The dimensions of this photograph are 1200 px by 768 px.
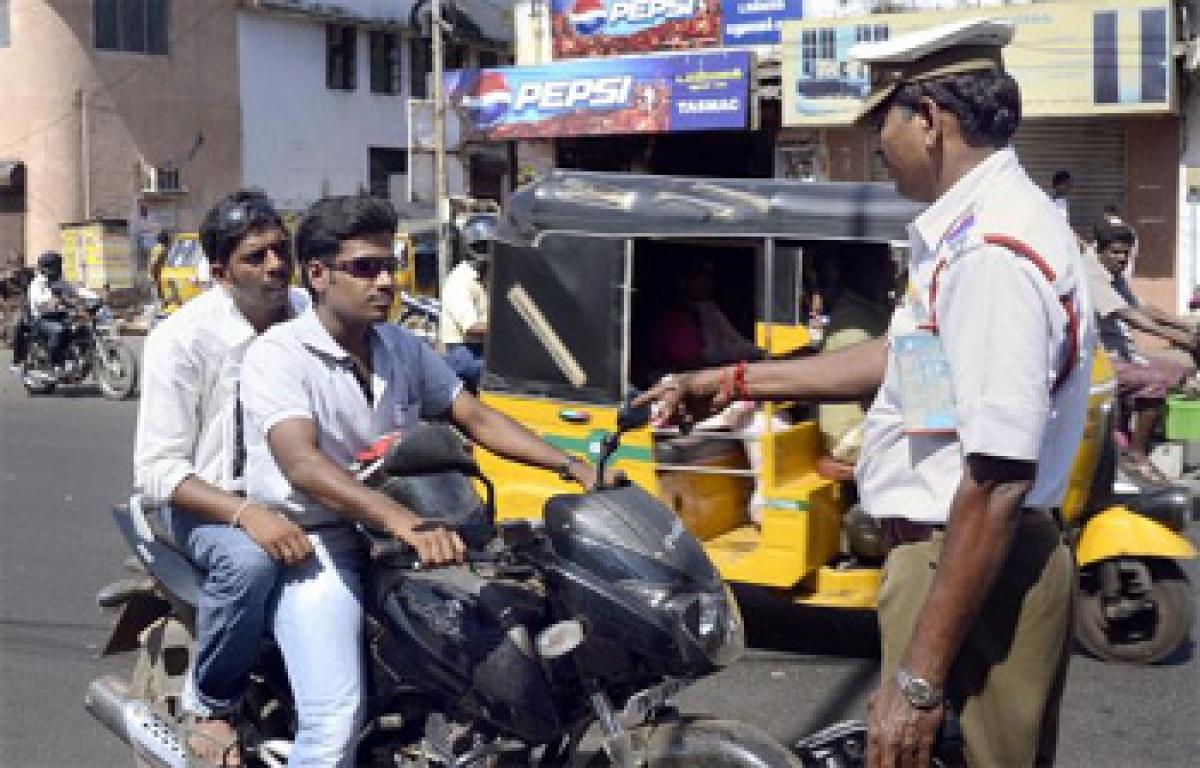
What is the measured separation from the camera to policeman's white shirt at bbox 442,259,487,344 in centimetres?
984

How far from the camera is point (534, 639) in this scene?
322 centimetres

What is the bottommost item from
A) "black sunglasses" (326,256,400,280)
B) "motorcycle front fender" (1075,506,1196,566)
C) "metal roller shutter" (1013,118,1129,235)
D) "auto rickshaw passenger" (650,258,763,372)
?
"motorcycle front fender" (1075,506,1196,566)

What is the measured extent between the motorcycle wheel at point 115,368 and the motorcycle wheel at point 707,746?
1280 centimetres

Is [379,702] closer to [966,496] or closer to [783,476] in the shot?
[966,496]

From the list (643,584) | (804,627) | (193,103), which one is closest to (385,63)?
(193,103)

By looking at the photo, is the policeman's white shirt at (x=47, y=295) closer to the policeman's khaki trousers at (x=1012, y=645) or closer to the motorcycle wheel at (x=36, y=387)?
the motorcycle wheel at (x=36, y=387)

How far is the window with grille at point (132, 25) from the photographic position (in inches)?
1129

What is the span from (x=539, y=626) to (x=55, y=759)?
2474mm

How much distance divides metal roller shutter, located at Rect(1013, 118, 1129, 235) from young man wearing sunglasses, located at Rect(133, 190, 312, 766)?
13268 mm

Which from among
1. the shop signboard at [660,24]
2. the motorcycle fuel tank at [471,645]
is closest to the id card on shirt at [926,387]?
the motorcycle fuel tank at [471,645]

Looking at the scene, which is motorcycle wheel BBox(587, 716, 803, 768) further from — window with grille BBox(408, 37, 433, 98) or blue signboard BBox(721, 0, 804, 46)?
window with grille BBox(408, 37, 433, 98)

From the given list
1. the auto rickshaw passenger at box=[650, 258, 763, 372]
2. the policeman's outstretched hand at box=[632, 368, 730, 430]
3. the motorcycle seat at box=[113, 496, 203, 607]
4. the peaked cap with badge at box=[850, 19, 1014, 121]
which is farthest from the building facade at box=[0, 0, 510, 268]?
the peaked cap with badge at box=[850, 19, 1014, 121]

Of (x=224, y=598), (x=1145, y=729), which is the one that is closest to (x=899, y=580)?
(x=224, y=598)

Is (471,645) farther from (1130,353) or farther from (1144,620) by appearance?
(1130,353)
